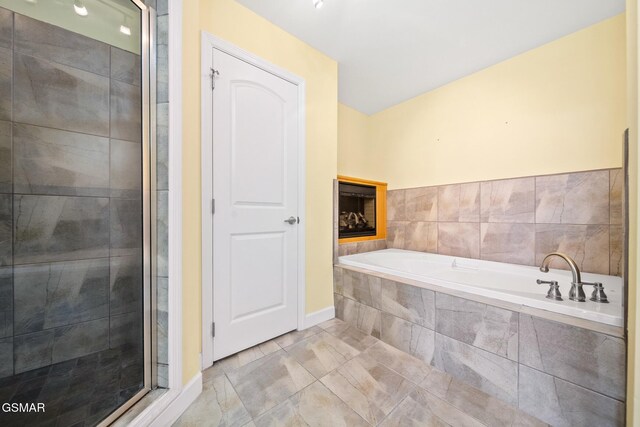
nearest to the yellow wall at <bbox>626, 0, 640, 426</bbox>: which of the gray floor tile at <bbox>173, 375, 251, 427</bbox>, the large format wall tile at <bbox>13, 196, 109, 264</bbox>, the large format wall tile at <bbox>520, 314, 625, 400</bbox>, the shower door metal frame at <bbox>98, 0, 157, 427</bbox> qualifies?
the large format wall tile at <bbox>520, 314, 625, 400</bbox>

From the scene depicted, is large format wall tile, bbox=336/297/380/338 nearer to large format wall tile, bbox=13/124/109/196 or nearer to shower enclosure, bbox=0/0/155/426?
shower enclosure, bbox=0/0/155/426

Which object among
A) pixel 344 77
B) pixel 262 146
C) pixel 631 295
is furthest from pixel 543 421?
pixel 344 77

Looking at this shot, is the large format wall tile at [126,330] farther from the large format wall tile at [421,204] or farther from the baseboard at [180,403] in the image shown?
the large format wall tile at [421,204]

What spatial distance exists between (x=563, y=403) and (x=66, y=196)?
8.94 ft

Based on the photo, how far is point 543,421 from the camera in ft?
3.41

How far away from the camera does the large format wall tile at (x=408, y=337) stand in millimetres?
1450

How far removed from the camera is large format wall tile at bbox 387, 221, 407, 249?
2.79 m

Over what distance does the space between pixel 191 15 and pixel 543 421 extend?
2.66 meters

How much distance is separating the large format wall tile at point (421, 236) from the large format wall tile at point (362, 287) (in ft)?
3.67

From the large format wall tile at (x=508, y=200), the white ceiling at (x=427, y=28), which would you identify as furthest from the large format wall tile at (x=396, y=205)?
the white ceiling at (x=427, y=28)

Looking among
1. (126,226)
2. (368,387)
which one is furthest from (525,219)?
(126,226)

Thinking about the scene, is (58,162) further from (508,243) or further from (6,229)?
(508,243)

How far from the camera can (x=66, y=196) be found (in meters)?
1.27

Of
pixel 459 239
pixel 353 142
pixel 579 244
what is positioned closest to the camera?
pixel 579 244
